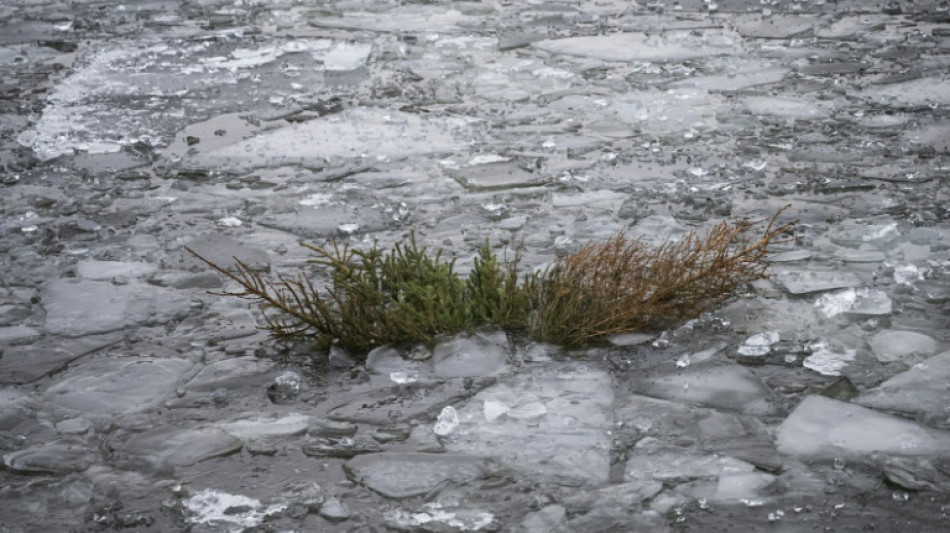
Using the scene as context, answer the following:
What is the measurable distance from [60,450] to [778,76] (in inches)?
200

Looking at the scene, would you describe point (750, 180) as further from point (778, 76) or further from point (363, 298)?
point (363, 298)

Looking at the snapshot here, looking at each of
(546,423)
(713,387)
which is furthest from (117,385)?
(713,387)

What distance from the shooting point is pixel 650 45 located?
24.0ft

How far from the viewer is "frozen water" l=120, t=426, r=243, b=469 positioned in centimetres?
289

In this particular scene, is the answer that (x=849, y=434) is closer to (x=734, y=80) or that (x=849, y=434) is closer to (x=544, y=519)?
(x=544, y=519)

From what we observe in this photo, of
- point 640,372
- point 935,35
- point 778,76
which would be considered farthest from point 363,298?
point 935,35

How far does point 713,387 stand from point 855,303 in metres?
0.81

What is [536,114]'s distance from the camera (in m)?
6.02

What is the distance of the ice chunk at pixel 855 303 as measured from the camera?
11.7 ft

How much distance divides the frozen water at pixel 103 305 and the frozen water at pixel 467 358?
1.09 meters

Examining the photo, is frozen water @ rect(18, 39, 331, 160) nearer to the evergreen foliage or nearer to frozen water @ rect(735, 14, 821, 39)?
the evergreen foliage

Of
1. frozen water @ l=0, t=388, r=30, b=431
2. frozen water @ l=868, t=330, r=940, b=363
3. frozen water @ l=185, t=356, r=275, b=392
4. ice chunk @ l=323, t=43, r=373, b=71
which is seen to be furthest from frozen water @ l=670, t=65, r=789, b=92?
frozen water @ l=0, t=388, r=30, b=431

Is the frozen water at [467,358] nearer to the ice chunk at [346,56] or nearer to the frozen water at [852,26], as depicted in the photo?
the ice chunk at [346,56]

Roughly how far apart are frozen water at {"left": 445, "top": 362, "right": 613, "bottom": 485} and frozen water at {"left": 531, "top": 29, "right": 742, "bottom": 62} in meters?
4.24
